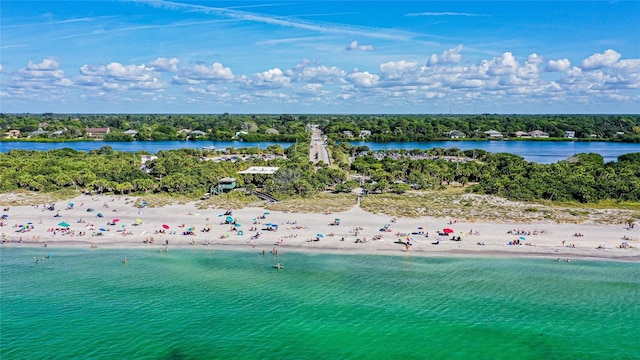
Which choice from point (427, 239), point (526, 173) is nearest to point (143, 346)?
point (427, 239)

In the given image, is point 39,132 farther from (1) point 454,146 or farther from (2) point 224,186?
(1) point 454,146

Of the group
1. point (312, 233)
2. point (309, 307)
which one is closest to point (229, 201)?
point (312, 233)

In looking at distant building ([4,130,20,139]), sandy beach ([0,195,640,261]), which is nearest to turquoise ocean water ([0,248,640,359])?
sandy beach ([0,195,640,261])

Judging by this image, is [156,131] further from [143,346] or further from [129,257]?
[143,346]

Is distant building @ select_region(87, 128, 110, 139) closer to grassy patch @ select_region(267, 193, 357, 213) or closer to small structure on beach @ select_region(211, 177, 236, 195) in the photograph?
small structure on beach @ select_region(211, 177, 236, 195)

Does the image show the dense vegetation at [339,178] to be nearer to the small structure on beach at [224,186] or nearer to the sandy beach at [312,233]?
the small structure on beach at [224,186]

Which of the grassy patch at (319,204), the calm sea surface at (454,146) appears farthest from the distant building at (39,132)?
the grassy patch at (319,204)
